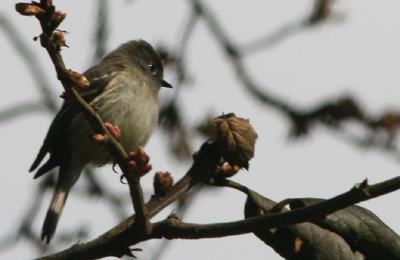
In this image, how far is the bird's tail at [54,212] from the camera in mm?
4734

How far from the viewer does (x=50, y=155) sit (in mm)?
5301

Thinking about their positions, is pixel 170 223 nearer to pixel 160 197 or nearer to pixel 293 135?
pixel 160 197

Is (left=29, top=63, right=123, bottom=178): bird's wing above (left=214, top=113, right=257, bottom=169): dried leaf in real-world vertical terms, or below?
above

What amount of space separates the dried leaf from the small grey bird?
2.72 m

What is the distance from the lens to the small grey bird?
16.5 feet

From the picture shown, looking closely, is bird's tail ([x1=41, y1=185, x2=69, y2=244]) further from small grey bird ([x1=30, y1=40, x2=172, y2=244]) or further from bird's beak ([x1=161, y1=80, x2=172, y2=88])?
bird's beak ([x1=161, y1=80, x2=172, y2=88])

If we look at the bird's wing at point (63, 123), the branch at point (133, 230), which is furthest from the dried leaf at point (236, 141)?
the bird's wing at point (63, 123)

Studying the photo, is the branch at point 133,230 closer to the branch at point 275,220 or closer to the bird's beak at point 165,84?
the branch at point 275,220

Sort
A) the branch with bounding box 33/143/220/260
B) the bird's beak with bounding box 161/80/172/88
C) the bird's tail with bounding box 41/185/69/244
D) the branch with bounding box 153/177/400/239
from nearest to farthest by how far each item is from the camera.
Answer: the branch with bounding box 153/177/400/239 < the branch with bounding box 33/143/220/260 < the bird's tail with bounding box 41/185/69/244 < the bird's beak with bounding box 161/80/172/88

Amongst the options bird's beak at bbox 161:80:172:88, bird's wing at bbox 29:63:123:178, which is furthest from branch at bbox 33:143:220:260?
bird's beak at bbox 161:80:172:88

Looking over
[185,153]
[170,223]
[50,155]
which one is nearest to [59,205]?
[50,155]

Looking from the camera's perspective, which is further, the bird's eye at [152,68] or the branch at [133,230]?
the bird's eye at [152,68]

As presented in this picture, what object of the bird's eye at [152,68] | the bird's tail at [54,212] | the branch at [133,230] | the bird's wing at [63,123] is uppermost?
the bird's eye at [152,68]

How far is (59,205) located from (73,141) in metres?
0.58
